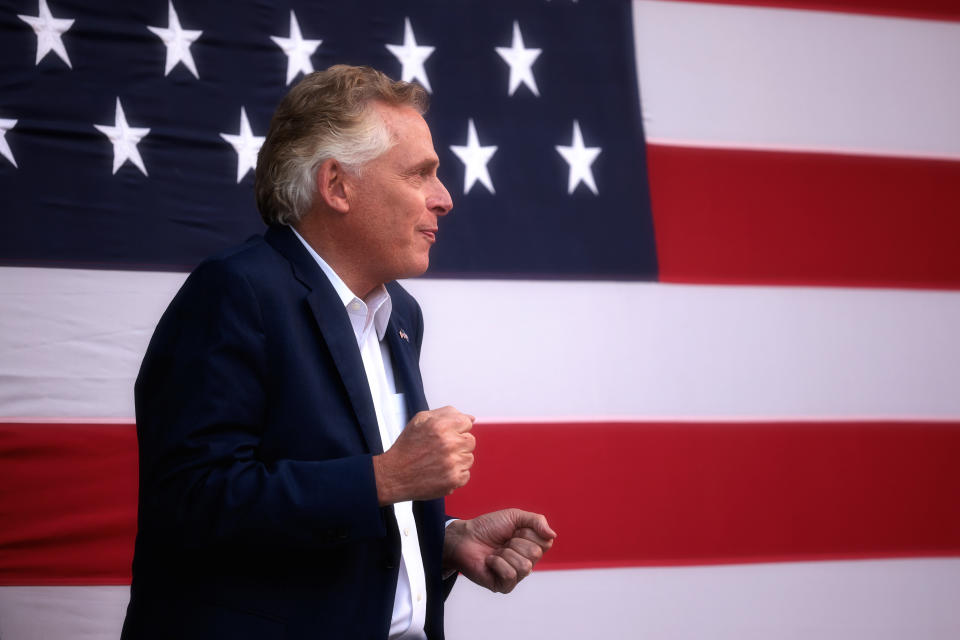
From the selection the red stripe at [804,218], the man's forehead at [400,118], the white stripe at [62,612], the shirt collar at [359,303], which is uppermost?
the red stripe at [804,218]

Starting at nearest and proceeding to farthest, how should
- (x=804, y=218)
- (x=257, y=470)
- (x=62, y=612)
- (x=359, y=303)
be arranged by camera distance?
(x=257, y=470) → (x=359, y=303) → (x=62, y=612) → (x=804, y=218)

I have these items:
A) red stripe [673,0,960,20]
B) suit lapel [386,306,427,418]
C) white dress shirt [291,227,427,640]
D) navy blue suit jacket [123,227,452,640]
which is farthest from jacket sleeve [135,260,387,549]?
red stripe [673,0,960,20]

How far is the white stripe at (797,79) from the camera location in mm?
2273

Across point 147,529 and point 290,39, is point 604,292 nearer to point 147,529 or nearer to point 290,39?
point 290,39

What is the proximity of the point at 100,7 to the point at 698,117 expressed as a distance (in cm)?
146

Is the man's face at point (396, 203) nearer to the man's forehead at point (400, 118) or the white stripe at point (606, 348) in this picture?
the man's forehead at point (400, 118)

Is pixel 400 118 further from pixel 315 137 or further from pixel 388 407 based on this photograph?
pixel 388 407

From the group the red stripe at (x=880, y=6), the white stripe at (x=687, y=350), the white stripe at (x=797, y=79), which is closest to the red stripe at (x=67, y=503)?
the white stripe at (x=687, y=350)

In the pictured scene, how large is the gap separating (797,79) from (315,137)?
1622 mm

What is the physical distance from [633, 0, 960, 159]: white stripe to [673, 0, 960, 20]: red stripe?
17 mm

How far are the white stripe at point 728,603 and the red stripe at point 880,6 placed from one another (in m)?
1.47

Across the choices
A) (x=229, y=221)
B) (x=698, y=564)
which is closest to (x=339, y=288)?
(x=229, y=221)

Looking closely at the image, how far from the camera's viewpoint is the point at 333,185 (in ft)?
3.98

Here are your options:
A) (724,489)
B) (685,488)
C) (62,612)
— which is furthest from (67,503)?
(724,489)
